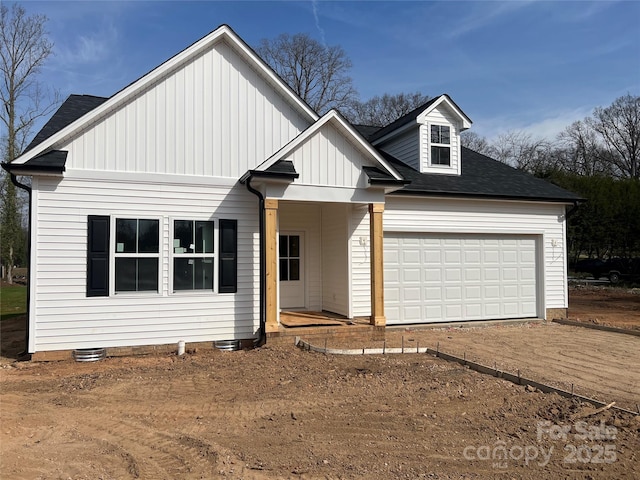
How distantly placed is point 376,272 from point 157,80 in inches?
233

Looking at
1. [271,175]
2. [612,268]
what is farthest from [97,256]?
[612,268]

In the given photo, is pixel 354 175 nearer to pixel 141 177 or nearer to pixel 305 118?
pixel 305 118

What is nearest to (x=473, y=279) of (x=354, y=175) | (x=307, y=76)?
(x=354, y=175)

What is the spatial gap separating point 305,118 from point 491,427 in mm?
7591

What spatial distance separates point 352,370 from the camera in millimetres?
7324

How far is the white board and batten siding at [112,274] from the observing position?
8.41m

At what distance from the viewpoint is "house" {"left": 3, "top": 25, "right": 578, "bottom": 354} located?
8.57 metres

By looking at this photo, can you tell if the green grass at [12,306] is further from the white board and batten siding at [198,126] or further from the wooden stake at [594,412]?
the wooden stake at [594,412]

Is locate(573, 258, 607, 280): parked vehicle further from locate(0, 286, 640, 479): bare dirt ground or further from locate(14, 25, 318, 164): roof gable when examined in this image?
locate(14, 25, 318, 164): roof gable

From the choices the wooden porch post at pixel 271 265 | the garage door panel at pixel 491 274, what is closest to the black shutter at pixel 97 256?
the wooden porch post at pixel 271 265

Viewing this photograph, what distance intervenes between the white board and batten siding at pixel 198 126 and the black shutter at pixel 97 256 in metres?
1.08

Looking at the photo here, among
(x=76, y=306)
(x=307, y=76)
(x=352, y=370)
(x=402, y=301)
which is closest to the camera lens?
(x=352, y=370)

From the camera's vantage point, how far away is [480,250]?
12547 millimetres

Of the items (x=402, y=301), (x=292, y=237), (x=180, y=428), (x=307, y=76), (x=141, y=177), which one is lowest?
(x=180, y=428)
